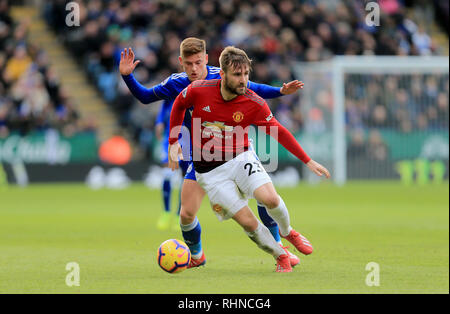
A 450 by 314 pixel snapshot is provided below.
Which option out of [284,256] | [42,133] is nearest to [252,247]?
[284,256]

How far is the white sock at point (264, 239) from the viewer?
7.66 metres

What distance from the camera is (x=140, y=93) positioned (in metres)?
8.27

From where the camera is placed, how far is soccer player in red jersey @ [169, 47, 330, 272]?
7.55m

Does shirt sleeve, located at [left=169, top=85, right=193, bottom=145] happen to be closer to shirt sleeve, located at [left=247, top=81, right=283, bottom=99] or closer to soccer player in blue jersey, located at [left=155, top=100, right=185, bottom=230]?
shirt sleeve, located at [left=247, top=81, right=283, bottom=99]

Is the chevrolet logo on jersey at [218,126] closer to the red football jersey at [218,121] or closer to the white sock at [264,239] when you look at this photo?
the red football jersey at [218,121]

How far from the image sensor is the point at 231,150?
Result: 25.2 ft

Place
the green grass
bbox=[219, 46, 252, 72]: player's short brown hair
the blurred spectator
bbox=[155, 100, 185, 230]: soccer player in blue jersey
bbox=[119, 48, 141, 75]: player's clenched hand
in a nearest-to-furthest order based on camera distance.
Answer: the green grass, bbox=[219, 46, 252, 72]: player's short brown hair, bbox=[119, 48, 141, 75]: player's clenched hand, bbox=[155, 100, 185, 230]: soccer player in blue jersey, the blurred spectator

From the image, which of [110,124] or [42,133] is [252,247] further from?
[110,124]

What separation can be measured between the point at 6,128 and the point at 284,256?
1577 cm

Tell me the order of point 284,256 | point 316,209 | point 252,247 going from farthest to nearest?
point 316,209 → point 252,247 → point 284,256

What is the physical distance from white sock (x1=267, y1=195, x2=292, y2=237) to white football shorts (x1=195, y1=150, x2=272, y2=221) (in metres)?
0.23

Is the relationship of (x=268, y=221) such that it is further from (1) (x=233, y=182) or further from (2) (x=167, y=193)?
(2) (x=167, y=193)

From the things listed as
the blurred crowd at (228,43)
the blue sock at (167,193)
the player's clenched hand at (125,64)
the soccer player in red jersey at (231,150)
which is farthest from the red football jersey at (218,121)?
the blurred crowd at (228,43)

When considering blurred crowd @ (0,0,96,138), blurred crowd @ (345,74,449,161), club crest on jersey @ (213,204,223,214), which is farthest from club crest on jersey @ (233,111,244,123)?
blurred crowd @ (345,74,449,161)
